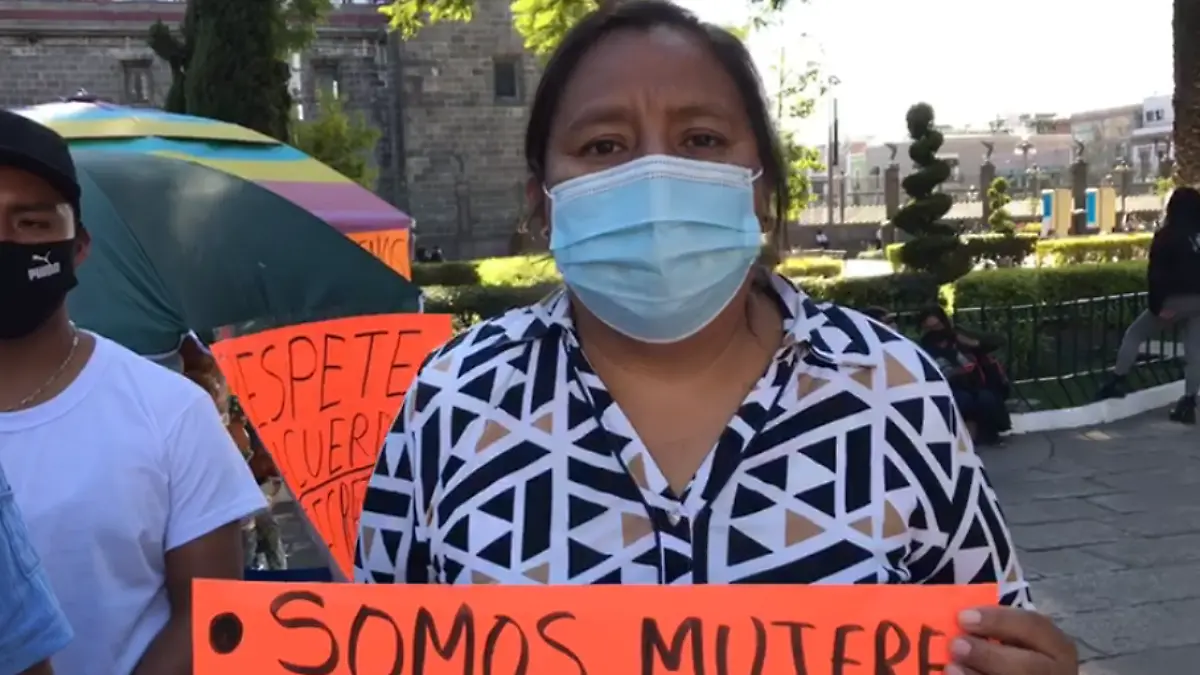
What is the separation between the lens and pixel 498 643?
4.73ft

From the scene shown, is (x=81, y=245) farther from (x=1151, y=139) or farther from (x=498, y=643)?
(x=1151, y=139)

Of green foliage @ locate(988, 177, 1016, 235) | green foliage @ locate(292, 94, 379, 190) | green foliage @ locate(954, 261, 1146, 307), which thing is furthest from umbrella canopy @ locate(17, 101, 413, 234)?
green foliage @ locate(988, 177, 1016, 235)

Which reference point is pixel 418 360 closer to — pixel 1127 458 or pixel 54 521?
pixel 54 521

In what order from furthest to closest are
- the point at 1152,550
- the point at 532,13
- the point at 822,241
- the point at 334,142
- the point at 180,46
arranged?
1. the point at 822,241
2. the point at 334,142
3. the point at 532,13
4. the point at 180,46
5. the point at 1152,550

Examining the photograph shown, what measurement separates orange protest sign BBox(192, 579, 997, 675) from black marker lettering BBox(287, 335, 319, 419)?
1641mm

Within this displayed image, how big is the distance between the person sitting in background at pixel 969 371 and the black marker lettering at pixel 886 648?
6535 millimetres

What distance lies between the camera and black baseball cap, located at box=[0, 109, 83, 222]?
1796mm

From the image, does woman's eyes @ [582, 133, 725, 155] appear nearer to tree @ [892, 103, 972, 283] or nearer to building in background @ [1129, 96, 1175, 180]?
tree @ [892, 103, 972, 283]

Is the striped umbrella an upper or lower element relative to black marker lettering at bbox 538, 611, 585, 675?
upper

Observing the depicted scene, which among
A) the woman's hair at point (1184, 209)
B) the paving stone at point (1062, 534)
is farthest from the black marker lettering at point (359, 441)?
the woman's hair at point (1184, 209)

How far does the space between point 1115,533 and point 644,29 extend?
17.5 feet

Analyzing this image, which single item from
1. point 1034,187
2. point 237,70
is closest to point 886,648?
point 237,70

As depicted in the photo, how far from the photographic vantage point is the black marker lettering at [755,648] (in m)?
1.41

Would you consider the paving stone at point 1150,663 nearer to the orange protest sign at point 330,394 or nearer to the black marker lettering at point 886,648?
the orange protest sign at point 330,394
